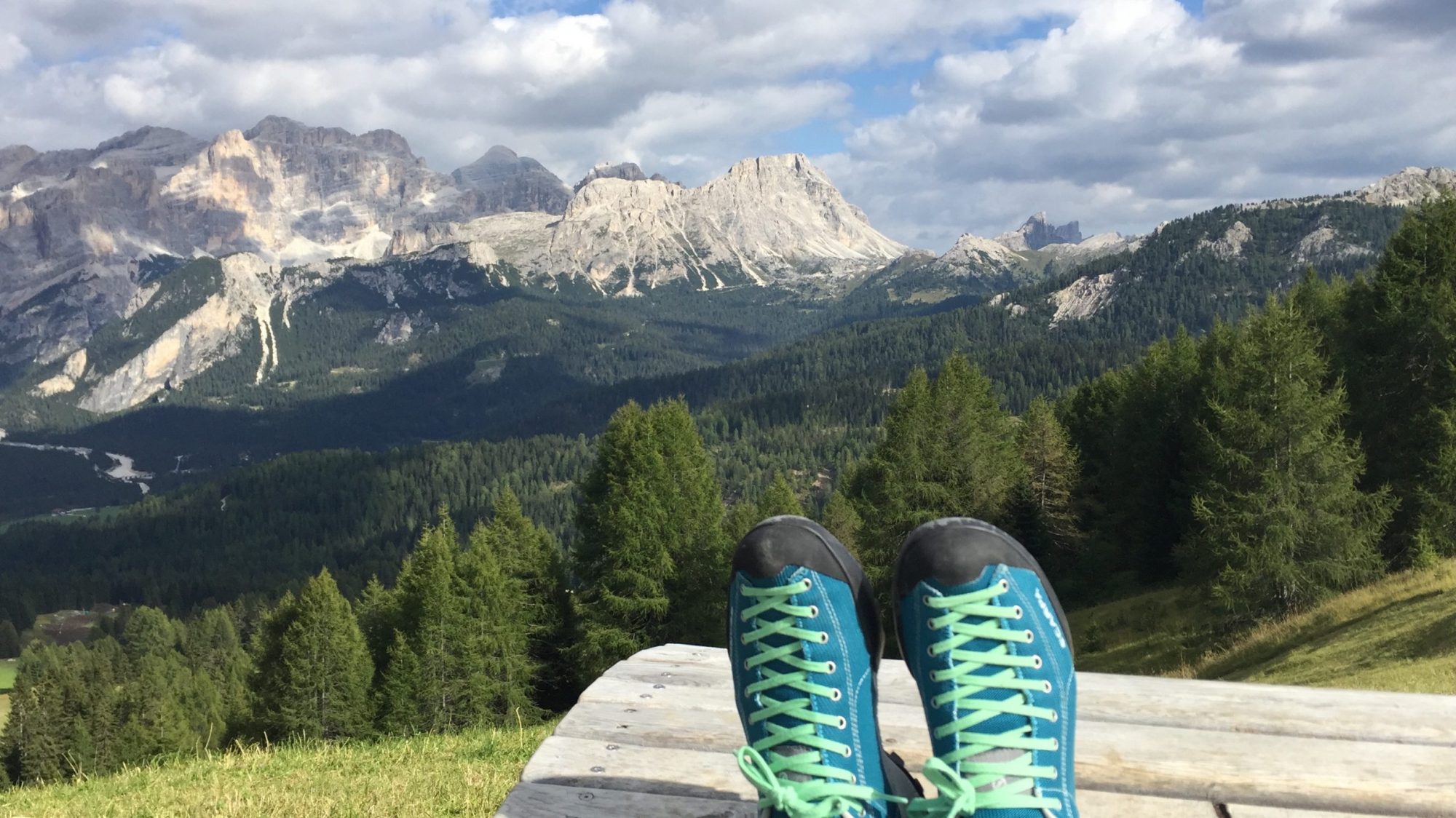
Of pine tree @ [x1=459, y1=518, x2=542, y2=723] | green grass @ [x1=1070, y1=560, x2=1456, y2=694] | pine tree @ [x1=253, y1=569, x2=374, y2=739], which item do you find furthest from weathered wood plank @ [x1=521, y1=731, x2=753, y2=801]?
pine tree @ [x1=253, y1=569, x2=374, y2=739]

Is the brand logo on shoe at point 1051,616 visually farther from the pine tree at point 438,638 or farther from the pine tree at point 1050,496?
the pine tree at point 1050,496

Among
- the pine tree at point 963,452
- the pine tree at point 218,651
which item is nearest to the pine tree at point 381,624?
the pine tree at point 963,452

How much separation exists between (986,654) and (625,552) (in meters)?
25.9

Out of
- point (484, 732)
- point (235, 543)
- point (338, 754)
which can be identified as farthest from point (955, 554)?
point (235, 543)

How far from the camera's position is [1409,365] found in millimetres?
26938

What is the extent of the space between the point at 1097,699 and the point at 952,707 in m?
1.18

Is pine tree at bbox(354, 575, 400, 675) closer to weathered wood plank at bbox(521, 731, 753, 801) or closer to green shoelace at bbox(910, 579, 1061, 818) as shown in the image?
weathered wood plank at bbox(521, 731, 753, 801)

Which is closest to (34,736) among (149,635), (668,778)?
(149,635)

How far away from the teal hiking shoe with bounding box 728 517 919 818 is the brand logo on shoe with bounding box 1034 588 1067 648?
2.16 ft

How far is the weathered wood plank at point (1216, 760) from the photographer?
312cm

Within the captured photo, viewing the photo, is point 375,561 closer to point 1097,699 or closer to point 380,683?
point 380,683

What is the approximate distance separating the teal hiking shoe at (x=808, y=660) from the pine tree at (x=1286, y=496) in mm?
24900

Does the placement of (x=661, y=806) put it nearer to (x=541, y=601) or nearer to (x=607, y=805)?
(x=607, y=805)

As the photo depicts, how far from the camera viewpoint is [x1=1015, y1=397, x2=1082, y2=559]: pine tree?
1582 inches
